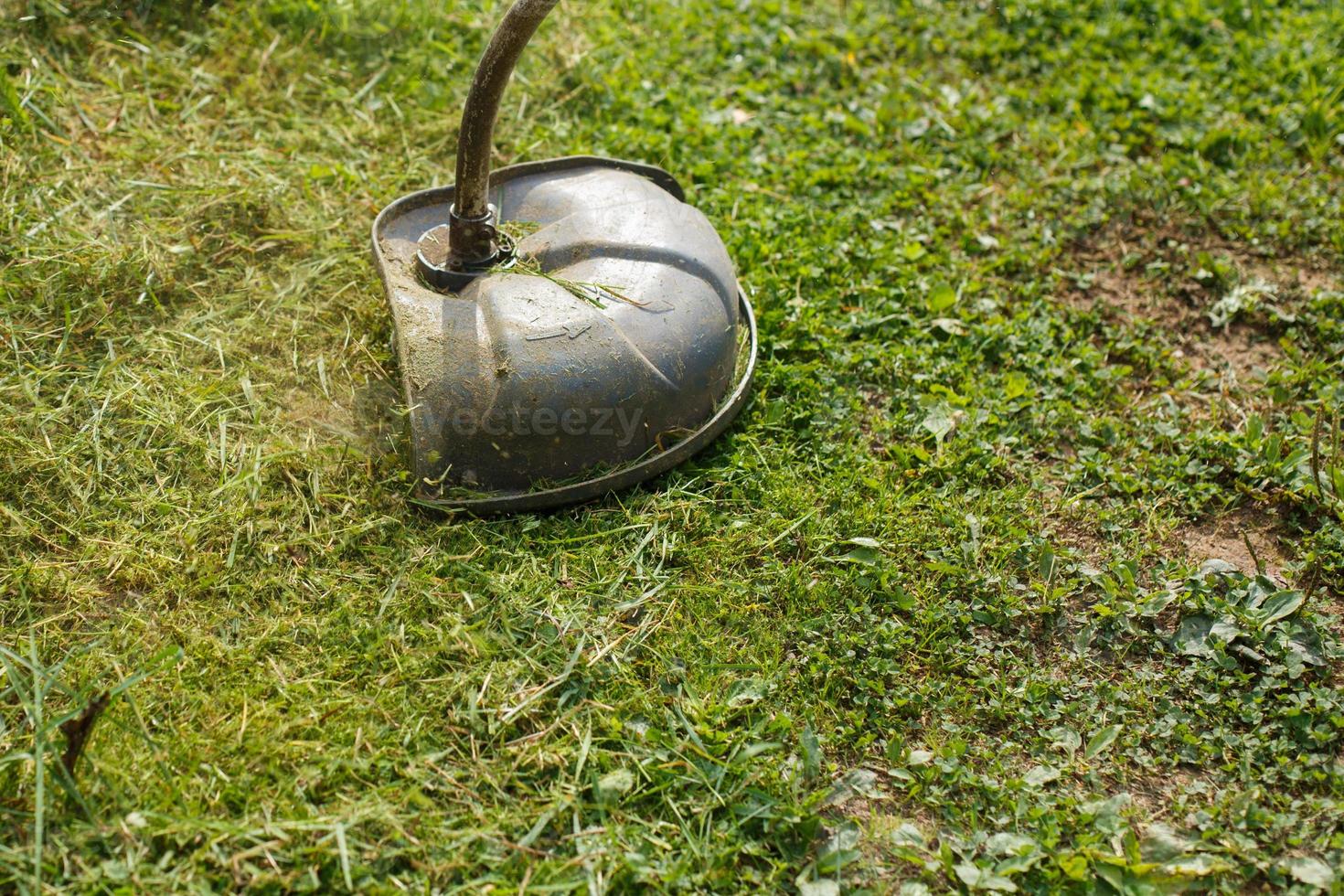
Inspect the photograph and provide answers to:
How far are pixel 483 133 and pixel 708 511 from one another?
119cm

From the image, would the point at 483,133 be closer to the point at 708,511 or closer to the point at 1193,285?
the point at 708,511

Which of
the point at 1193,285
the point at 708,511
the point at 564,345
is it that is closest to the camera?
the point at 564,345

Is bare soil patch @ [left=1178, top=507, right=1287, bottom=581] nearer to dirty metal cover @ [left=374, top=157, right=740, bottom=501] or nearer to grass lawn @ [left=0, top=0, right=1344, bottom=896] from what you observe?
grass lawn @ [left=0, top=0, right=1344, bottom=896]

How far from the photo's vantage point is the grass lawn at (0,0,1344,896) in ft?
7.86

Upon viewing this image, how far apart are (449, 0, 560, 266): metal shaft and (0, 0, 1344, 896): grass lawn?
19.2 inches

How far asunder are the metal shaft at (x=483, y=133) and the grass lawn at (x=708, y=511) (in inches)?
19.2

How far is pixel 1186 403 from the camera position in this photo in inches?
140

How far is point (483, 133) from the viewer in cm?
295

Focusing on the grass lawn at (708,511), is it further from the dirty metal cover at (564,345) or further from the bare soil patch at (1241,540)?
the dirty metal cover at (564,345)

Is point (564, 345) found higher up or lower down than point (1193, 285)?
higher up

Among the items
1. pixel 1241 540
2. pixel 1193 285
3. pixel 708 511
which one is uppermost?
pixel 1193 285

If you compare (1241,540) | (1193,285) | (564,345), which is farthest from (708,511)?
(1193,285)

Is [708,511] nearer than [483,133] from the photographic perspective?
No

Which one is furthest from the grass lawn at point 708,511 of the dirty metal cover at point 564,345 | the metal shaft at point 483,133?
the metal shaft at point 483,133
